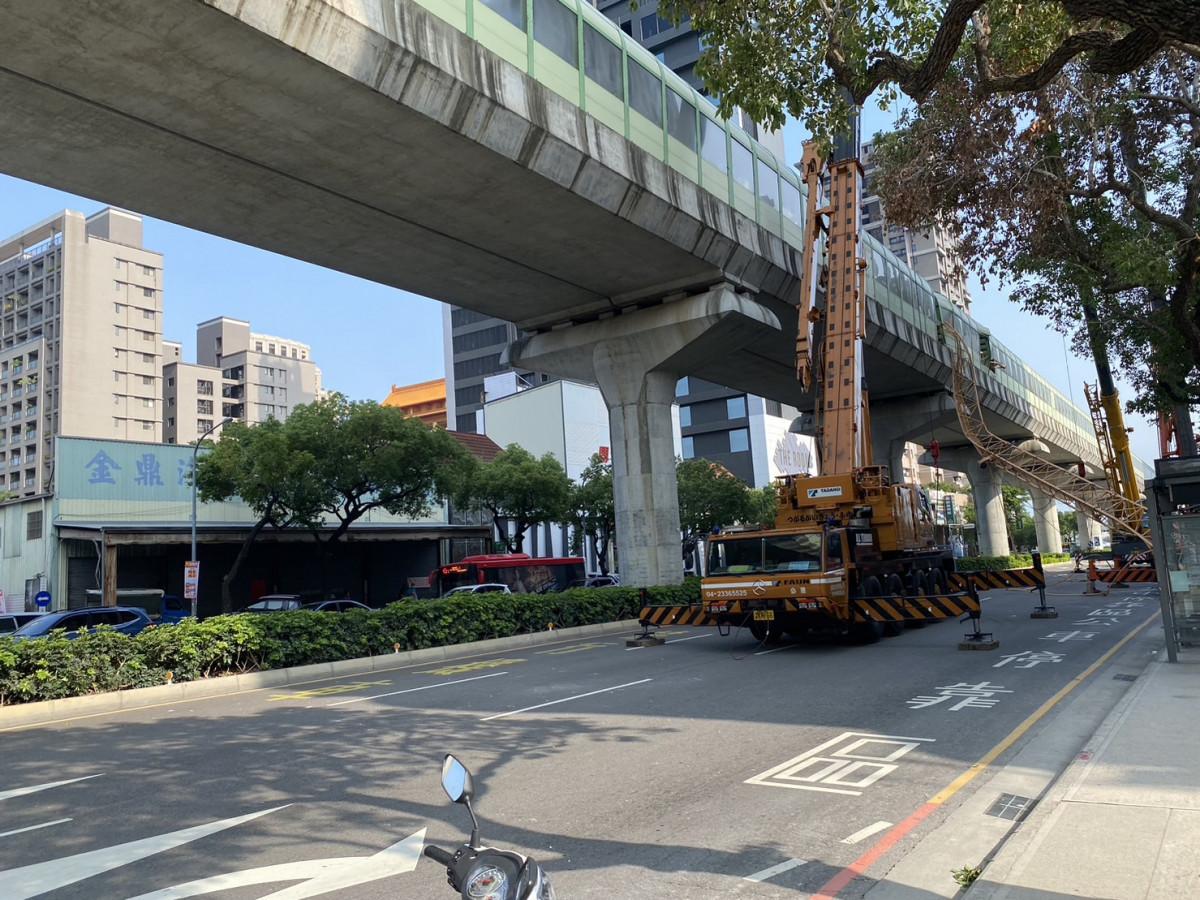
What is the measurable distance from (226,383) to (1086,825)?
4214 inches

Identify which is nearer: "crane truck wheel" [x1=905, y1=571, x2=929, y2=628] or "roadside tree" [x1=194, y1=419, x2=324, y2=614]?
"crane truck wheel" [x1=905, y1=571, x2=929, y2=628]

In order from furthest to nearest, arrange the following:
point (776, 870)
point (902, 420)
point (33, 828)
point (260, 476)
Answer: point (902, 420), point (260, 476), point (33, 828), point (776, 870)

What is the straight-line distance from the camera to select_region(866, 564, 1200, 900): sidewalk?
4.68m

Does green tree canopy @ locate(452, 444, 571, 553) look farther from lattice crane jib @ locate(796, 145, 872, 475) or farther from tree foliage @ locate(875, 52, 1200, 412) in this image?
tree foliage @ locate(875, 52, 1200, 412)

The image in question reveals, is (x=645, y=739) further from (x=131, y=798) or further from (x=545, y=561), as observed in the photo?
(x=545, y=561)

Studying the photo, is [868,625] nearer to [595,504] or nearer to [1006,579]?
[1006,579]

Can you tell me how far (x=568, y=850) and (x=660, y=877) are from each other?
30.2 inches

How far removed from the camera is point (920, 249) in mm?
130750

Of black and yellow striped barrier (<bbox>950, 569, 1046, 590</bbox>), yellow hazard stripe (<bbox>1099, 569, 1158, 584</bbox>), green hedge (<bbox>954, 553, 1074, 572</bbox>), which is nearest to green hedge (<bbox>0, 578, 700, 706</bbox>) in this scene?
black and yellow striped barrier (<bbox>950, 569, 1046, 590</bbox>)

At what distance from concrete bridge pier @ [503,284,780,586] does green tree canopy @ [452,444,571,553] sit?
16246 mm

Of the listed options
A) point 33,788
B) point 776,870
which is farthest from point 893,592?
point 33,788

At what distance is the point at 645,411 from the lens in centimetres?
2730

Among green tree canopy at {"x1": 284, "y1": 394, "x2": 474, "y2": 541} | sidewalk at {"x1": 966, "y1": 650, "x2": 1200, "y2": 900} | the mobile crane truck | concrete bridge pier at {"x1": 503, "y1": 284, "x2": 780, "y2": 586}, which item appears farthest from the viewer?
green tree canopy at {"x1": 284, "y1": 394, "x2": 474, "y2": 541}

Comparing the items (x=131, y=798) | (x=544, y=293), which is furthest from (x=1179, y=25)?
(x=544, y=293)
